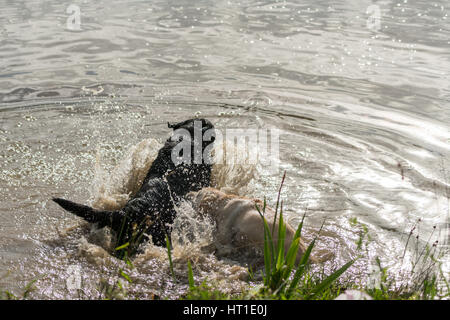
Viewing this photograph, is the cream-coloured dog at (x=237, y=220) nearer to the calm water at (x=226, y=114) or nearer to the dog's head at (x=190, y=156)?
the calm water at (x=226, y=114)

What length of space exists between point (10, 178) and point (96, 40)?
21.6 ft

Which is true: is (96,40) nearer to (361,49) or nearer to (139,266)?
(361,49)

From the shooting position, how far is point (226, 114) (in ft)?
25.8

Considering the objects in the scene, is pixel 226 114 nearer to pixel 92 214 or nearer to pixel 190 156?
pixel 190 156

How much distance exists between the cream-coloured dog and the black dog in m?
0.31

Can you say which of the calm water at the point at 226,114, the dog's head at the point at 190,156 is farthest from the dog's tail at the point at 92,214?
the dog's head at the point at 190,156

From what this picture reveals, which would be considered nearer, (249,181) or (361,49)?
(249,181)

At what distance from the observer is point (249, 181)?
19.3 ft

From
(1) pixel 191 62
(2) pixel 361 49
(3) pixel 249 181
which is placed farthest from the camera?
(2) pixel 361 49

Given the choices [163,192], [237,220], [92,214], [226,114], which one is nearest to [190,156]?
[163,192]

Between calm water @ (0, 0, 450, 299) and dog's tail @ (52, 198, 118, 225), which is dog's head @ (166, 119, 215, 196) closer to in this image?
calm water @ (0, 0, 450, 299)

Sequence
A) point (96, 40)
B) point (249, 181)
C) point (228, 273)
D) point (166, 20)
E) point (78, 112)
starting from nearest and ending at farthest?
point (228, 273) → point (249, 181) → point (78, 112) → point (96, 40) → point (166, 20)

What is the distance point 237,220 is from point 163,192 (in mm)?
746

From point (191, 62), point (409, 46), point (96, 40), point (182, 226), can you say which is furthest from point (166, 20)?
point (182, 226)
